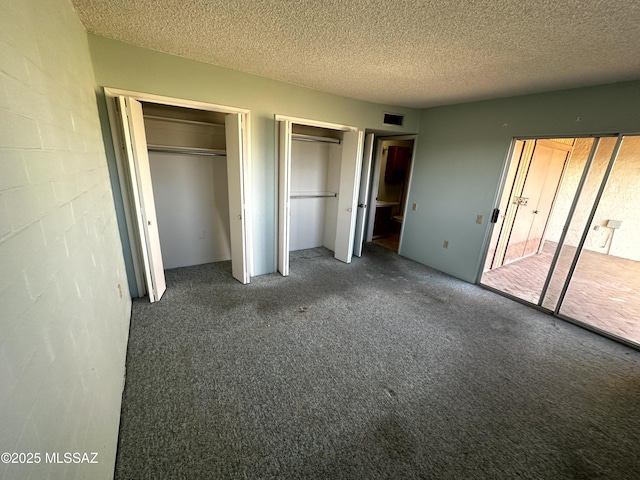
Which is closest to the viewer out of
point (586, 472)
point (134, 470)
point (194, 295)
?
point (134, 470)

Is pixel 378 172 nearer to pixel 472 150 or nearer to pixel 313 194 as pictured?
pixel 313 194

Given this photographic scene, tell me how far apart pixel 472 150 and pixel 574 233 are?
1608 millimetres

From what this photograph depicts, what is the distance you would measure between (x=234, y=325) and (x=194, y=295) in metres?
→ 0.82

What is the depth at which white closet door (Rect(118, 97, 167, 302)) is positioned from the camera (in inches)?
90.8

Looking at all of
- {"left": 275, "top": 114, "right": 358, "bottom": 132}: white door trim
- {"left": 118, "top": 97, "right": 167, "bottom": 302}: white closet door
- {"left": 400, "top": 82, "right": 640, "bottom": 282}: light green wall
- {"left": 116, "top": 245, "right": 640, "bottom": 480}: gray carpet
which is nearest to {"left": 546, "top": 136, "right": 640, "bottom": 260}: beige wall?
{"left": 400, "top": 82, "right": 640, "bottom": 282}: light green wall

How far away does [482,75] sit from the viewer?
2502 mm

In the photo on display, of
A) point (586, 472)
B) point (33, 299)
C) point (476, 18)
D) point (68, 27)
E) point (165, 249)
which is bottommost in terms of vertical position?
point (586, 472)

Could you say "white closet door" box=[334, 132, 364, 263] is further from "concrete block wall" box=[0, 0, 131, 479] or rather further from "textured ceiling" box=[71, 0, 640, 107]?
"concrete block wall" box=[0, 0, 131, 479]

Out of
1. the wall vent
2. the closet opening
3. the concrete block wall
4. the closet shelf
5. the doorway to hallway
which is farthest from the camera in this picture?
the closet shelf

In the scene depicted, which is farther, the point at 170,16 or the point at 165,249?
the point at 165,249

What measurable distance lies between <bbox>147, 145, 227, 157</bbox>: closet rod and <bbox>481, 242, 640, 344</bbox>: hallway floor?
440 centimetres

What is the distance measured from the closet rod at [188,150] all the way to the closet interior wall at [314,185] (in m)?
1.22

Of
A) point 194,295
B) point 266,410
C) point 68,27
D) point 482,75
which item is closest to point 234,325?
point 194,295

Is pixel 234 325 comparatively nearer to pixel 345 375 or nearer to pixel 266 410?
pixel 266 410
